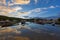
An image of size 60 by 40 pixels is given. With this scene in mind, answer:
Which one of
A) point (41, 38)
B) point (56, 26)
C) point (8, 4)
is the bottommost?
point (41, 38)

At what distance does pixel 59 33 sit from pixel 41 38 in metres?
0.38

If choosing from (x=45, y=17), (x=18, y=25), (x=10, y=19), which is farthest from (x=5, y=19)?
(x=45, y=17)

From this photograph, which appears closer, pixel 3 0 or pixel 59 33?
pixel 59 33

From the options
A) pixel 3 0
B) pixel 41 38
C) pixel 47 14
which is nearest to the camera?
pixel 41 38

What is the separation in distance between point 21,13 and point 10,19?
30 cm

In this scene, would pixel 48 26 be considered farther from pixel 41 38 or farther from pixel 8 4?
pixel 8 4

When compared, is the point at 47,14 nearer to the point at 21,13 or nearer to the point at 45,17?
the point at 45,17

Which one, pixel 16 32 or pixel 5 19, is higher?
pixel 5 19

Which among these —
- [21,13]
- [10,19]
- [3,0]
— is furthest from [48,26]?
[3,0]

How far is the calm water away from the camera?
106 inches

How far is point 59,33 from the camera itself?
2.69 metres

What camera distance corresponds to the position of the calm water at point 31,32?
2696mm

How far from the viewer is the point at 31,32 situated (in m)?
2.81

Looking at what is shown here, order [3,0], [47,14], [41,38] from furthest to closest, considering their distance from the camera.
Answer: [3,0] < [47,14] < [41,38]
